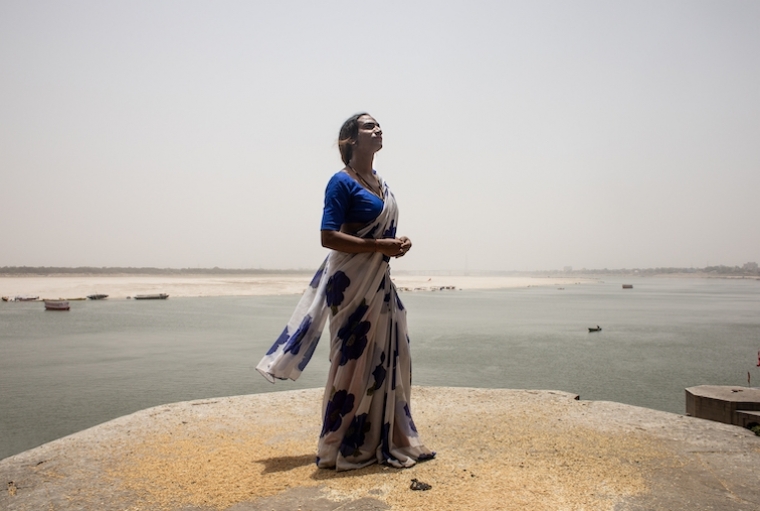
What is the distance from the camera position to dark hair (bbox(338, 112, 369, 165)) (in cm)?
416

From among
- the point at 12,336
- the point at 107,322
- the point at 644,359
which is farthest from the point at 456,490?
the point at 107,322

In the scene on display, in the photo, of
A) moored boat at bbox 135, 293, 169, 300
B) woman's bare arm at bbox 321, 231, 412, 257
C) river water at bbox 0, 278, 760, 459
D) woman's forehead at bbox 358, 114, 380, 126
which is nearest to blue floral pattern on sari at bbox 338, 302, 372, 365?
woman's bare arm at bbox 321, 231, 412, 257

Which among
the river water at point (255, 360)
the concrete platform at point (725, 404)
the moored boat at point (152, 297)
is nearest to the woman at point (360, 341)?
the concrete platform at point (725, 404)

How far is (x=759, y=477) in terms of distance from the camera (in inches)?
144

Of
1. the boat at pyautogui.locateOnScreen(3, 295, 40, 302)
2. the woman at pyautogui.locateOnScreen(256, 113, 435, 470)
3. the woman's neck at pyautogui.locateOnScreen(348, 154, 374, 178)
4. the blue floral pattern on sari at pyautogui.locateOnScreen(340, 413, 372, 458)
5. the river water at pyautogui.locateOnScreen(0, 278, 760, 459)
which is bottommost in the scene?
the river water at pyautogui.locateOnScreen(0, 278, 760, 459)

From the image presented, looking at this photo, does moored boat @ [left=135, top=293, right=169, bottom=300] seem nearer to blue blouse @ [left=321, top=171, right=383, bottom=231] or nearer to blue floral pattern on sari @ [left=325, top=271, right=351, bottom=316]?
blue floral pattern on sari @ [left=325, top=271, right=351, bottom=316]

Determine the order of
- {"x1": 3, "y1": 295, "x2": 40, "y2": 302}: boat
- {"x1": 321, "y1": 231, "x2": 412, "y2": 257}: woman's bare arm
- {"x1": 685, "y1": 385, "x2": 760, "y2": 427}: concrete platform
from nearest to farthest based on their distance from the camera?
{"x1": 321, "y1": 231, "x2": 412, "y2": 257}: woman's bare arm
{"x1": 685, "y1": 385, "x2": 760, "y2": 427}: concrete platform
{"x1": 3, "y1": 295, "x2": 40, "y2": 302}: boat

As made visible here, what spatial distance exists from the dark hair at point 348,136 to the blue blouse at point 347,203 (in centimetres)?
25

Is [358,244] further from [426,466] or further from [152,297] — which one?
[152,297]

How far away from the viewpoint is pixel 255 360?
1738 centimetres

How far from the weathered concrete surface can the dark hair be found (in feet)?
7.75

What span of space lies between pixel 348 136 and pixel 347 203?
610 millimetres

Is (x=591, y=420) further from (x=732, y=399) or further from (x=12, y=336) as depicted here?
→ (x=12, y=336)

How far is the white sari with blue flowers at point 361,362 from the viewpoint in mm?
3953
